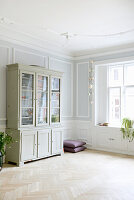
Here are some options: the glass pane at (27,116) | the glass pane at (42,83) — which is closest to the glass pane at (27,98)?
the glass pane at (27,116)

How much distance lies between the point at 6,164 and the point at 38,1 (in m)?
3.33

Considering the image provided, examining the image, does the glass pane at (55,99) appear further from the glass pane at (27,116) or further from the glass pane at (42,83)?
the glass pane at (27,116)

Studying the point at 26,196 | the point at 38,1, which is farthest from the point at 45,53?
the point at 26,196

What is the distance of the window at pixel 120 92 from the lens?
6188 mm

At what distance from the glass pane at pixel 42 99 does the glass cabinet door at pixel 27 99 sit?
0.21 meters

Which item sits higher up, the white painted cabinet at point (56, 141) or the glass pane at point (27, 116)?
the glass pane at point (27, 116)

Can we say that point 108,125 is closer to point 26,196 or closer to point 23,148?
point 23,148

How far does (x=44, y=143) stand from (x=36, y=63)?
203cm

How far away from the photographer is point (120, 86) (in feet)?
20.9

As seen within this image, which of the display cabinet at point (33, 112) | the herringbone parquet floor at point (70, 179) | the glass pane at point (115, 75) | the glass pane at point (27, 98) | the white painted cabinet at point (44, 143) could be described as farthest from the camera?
the glass pane at point (115, 75)

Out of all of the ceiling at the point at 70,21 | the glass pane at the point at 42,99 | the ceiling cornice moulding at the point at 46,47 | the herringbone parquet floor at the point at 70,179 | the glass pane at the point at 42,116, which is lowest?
the herringbone parquet floor at the point at 70,179

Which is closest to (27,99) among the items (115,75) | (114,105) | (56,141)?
(56,141)

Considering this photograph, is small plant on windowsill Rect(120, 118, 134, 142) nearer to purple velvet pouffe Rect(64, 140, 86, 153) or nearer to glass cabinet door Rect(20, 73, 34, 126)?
purple velvet pouffe Rect(64, 140, 86, 153)

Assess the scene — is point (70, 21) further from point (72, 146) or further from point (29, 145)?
point (72, 146)
